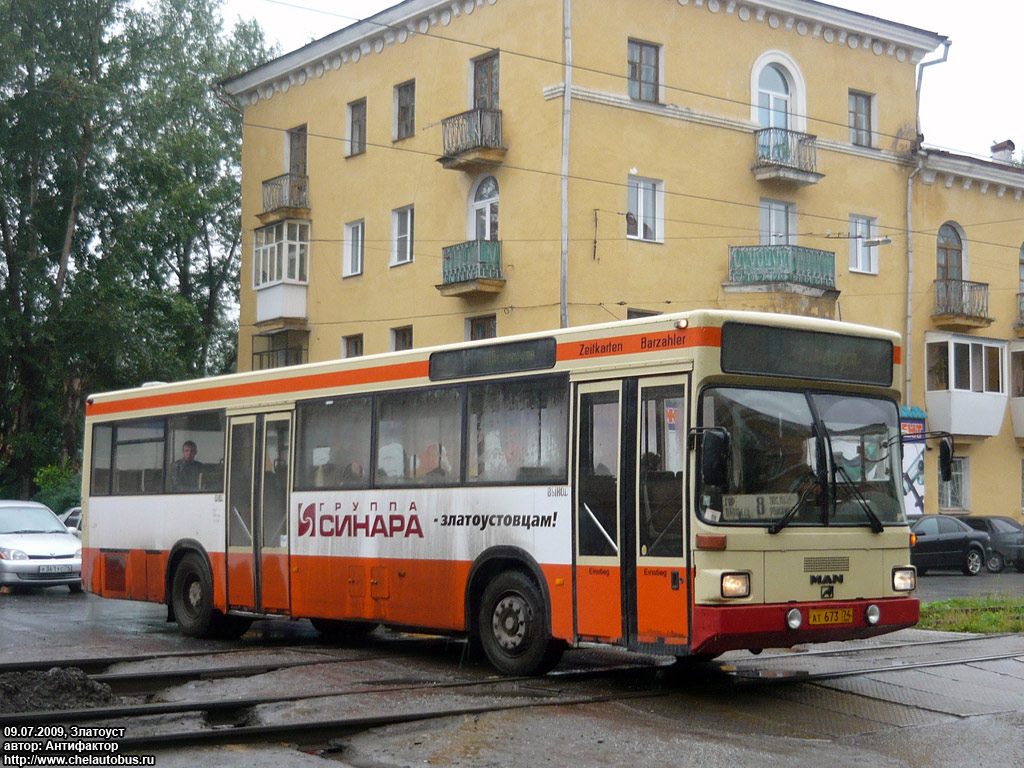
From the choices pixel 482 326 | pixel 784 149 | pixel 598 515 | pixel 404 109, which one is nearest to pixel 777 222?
pixel 784 149

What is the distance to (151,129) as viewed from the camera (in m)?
43.4

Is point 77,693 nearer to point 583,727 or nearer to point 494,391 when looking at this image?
point 583,727

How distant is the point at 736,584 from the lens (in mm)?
9836

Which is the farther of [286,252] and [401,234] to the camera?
[286,252]

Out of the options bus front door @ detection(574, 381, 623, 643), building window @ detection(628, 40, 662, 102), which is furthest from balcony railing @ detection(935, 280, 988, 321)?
bus front door @ detection(574, 381, 623, 643)

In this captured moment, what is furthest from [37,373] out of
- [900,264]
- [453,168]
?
[900,264]

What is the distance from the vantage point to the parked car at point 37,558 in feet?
75.6

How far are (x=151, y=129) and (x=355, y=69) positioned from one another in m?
10.4

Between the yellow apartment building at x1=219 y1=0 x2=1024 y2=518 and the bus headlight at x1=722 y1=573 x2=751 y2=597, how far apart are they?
19.2 metres

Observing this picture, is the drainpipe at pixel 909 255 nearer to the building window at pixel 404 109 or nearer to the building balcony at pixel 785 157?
the building balcony at pixel 785 157

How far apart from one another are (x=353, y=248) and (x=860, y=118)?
539 inches

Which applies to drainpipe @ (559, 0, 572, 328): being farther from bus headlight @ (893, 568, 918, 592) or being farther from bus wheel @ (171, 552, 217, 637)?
bus headlight @ (893, 568, 918, 592)

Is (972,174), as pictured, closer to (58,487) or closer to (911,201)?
(911,201)

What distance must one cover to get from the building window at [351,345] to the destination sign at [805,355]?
25.5 metres
